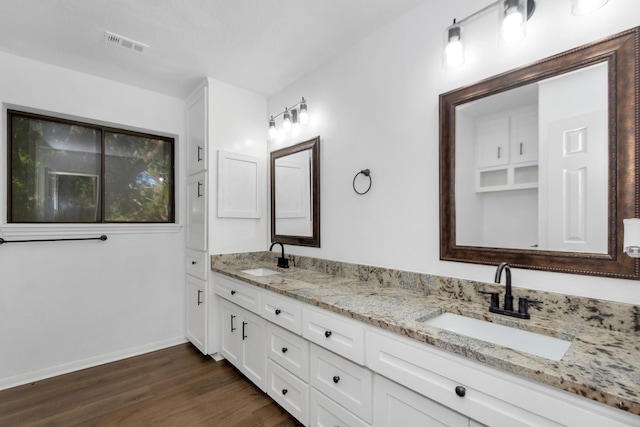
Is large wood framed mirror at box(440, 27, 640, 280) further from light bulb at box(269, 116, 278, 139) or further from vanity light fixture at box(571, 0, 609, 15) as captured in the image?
light bulb at box(269, 116, 278, 139)

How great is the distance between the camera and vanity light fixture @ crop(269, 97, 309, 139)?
2537 mm

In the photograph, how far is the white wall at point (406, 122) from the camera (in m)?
1.32

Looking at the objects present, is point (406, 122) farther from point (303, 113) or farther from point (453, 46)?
point (303, 113)

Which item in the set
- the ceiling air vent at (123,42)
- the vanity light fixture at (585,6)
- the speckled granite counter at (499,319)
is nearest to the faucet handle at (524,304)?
the speckled granite counter at (499,319)

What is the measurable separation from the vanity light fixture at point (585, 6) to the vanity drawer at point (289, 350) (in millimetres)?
1982

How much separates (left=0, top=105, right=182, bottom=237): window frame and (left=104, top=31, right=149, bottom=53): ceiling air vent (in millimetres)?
898

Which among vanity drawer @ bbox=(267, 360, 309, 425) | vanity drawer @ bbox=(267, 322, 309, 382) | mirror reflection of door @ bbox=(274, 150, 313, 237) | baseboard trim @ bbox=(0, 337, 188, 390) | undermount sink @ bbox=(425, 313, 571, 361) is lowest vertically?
baseboard trim @ bbox=(0, 337, 188, 390)

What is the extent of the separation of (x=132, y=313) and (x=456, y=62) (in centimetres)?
331

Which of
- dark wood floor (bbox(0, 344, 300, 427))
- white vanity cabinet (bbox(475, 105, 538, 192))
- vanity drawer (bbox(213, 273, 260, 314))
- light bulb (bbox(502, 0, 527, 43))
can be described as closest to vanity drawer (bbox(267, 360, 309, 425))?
dark wood floor (bbox(0, 344, 300, 427))

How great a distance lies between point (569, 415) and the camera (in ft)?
2.74

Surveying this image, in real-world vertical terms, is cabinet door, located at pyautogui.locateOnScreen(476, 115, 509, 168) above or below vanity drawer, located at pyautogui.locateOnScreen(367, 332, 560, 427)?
above

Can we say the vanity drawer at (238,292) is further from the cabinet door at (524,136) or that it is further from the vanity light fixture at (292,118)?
the cabinet door at (524,136)

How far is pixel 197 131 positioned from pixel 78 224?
130cm

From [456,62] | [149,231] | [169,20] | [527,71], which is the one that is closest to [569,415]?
[527,71]
